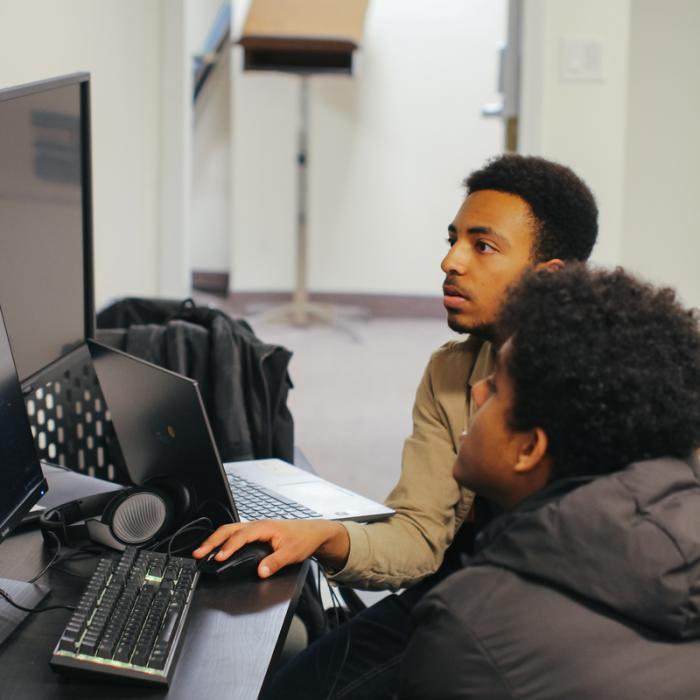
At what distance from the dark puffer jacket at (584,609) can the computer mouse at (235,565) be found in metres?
0.39

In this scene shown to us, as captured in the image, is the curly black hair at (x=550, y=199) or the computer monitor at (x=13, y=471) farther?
the curly black hair at (x=550, y=199)

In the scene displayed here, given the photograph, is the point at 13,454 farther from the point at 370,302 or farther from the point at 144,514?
the point at 370,302

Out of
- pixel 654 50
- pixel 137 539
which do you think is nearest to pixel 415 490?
pixel 137 539

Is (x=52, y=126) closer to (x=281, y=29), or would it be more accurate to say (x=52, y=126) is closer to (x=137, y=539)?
(x=137, y=539)

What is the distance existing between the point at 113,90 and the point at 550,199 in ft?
5.41

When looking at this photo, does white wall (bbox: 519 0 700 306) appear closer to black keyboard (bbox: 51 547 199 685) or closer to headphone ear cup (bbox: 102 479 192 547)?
headphone ear cup (bbox: 102 479 192 547)

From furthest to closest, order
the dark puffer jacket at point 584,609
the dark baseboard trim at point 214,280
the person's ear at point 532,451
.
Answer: the dark baseboard trim at point 214,280, the person's ear at point 532,451, the dark puffer jacket at point 584,609

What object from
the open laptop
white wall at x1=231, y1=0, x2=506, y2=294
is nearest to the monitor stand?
the open laptop

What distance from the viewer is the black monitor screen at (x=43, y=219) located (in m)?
1.42

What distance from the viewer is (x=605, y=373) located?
0.82 m

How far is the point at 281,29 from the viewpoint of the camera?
206 inches

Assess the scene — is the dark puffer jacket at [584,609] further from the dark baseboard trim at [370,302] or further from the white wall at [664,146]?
the dark baseboard trim at [370,302]

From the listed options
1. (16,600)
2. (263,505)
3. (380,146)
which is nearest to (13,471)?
(16,600)

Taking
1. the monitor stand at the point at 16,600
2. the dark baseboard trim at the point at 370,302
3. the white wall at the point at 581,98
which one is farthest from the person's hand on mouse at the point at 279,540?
the dark baseboard trim at the point at 370,302
